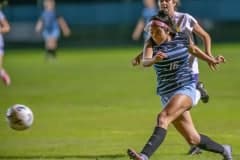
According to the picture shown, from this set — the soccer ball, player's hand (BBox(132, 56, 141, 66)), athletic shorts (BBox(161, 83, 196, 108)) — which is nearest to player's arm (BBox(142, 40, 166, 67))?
player's hand (BBox(132, 56, 141, 66))

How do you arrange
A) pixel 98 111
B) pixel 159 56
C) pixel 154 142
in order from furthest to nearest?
pixel 98 111 → pixel 154 142 → pixel 159 56

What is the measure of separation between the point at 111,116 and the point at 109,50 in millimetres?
27654

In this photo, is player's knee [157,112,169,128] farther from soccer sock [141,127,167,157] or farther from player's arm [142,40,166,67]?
player's arm [142,40,166,67]

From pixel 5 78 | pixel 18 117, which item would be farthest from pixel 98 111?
pixel 18 117

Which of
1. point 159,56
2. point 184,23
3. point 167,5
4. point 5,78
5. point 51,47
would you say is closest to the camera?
point 159,56

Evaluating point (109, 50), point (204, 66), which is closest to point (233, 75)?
point (204, 66)

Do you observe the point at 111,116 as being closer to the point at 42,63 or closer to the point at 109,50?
the point at 42,63

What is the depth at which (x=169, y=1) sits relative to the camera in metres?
11.6

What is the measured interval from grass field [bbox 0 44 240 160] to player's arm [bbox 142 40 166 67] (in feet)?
5.82

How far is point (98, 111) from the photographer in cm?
1888

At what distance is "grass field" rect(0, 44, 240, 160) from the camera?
13656 mm

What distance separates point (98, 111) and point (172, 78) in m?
7.28

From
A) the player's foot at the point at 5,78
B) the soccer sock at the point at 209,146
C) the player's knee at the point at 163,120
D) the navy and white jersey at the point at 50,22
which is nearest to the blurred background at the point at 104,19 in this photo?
the navy and white jersey at the point at 50,22

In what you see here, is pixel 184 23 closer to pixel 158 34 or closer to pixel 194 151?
pixel 158 34
